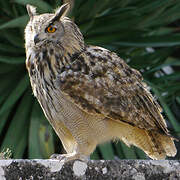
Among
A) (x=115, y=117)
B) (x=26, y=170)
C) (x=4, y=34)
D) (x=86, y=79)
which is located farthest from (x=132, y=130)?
(x=4, y=34)

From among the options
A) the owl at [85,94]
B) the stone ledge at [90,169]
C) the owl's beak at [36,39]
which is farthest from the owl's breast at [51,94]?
the stone ledge at [90,169]

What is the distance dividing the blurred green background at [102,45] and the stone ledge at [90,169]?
2668 mm

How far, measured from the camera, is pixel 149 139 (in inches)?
125

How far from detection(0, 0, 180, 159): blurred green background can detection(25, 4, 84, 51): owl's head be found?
168 cm

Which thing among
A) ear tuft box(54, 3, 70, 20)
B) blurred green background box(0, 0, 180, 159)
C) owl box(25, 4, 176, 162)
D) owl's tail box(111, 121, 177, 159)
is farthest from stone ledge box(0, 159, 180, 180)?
blurred green background box(0, 0, 180, 159)

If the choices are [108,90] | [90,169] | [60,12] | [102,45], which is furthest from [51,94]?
[102,45]

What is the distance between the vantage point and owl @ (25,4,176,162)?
2914mm

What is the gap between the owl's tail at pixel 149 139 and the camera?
3078 mm

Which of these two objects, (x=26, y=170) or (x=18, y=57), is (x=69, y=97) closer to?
(x=26, y=170)

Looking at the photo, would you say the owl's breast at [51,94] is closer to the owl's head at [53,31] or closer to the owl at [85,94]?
the owl at [85,94]

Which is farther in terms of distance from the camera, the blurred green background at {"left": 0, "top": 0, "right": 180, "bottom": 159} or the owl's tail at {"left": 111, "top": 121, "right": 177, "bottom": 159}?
the blurred green background at {"left": 0, "top": 0, "right": 180, "bottom": 159}

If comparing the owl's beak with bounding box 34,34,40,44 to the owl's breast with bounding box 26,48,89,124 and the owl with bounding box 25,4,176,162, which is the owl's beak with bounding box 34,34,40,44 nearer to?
the owl with bounding box 25,4,176,162

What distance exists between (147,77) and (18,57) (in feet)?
4.36

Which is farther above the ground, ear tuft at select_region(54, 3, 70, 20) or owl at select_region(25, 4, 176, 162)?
ear tuft at select_region(54, 3, 70, 20)
